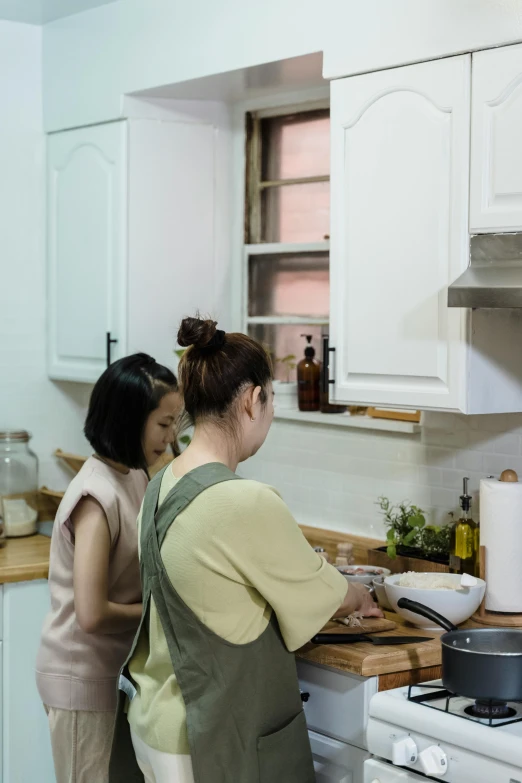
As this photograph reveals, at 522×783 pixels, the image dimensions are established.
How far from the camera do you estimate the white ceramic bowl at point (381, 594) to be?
2.77 metres

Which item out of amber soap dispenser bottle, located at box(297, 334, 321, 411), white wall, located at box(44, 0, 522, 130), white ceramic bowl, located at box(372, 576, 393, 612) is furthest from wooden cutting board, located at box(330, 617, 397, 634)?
white wall, located at box(44, 0, 522, 130)

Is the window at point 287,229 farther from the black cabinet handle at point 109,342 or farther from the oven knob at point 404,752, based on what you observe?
the oven knob at point 404,752

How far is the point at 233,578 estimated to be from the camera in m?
2.08

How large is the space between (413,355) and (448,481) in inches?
23.0

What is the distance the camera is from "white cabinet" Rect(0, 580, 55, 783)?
11.5ft

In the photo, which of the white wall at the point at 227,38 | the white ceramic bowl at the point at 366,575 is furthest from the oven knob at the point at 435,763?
the white wall at the point at 227,38

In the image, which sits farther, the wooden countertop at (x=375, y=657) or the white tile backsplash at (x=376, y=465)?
the white tile backsplash at (x=376, y=465)

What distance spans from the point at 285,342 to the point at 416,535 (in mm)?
1060

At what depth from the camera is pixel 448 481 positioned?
3.15m

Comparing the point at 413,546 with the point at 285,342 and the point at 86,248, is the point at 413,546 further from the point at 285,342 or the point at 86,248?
the point at 86,248

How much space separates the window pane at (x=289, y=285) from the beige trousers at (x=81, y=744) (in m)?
1.63

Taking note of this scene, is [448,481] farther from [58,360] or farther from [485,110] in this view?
[58,360]

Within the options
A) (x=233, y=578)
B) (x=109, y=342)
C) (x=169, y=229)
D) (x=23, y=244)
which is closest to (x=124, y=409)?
(x=233, y=578)

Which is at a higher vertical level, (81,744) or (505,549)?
(505,549)
